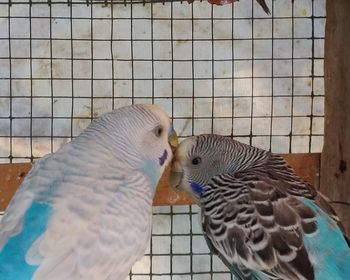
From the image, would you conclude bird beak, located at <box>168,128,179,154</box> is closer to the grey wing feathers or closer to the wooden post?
the grey wing feathers

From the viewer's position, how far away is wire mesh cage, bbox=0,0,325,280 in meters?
1.78

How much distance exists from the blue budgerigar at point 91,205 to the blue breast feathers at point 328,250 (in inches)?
11.6

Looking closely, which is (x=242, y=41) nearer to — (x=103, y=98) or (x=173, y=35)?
(x=173, y=35)

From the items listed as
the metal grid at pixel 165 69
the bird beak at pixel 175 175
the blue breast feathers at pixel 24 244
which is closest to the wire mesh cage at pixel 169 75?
the metal grid at pixel 165 69

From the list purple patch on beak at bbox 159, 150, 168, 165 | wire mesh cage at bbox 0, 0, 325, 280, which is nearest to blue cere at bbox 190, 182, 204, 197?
purple patch on beak at bbox 159, 150, 168, 165

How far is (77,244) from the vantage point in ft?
3.67

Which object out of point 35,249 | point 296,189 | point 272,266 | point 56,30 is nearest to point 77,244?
point 35,249

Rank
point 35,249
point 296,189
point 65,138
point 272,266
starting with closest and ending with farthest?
point 35,249 → point 272,266 → point 296,189 → point 65,138

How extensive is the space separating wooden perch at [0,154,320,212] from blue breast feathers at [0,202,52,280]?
0.37 meters

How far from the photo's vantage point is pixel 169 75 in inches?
70.9

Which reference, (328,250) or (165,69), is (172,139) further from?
(165,69)

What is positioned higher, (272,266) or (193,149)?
(193,149)

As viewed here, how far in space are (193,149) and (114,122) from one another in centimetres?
20

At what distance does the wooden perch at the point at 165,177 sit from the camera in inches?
59.1
